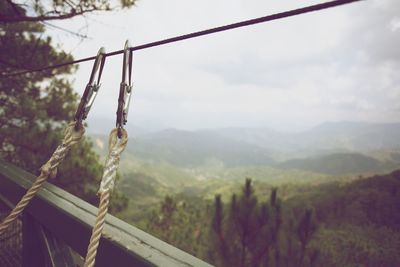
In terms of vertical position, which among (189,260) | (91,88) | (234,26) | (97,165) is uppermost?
(234,26)

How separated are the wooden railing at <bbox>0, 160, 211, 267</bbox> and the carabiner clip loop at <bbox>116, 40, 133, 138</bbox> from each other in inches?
14.2

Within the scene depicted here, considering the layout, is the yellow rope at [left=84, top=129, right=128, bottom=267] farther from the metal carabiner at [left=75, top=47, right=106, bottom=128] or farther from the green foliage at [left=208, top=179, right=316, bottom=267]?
the green foliage at [left=208, top=179, right=316, bottom=267]

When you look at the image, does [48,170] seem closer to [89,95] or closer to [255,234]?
[89,95]

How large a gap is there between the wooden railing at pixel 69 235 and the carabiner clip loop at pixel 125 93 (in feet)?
1.18

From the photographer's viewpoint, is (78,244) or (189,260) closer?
(189,260)

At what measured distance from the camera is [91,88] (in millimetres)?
1086

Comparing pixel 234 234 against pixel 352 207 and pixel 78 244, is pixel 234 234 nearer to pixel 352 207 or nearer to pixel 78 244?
pixel 78 244

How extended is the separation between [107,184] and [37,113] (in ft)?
28.1

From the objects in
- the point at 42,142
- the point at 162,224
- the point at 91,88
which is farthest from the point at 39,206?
the point at 162,224

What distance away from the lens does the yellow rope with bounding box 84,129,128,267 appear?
737 millimetres

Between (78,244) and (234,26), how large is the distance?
1.09m

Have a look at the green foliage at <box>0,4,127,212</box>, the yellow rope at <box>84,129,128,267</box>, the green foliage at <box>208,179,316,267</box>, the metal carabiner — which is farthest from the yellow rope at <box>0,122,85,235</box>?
the green foliage at <box>0,4,127,212</box>

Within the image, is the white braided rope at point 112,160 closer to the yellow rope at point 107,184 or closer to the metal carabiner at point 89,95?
the yellow rope at point 107,184

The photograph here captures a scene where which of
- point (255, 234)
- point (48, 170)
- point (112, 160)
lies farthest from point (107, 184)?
point (255, 234)
